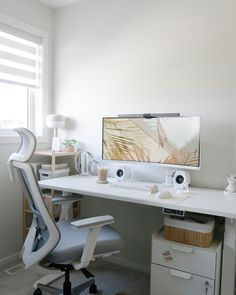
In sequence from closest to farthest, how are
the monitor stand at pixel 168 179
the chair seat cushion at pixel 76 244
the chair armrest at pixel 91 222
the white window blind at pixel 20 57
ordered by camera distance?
the chair armrest at pixel 91 222
the chair seat cushion at pixel 76 244
the monitor stand at pixel 168 179
the white window blind at pixel 20 57

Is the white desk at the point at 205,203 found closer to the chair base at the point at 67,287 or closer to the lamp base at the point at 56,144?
the chair base at the point at 67,287

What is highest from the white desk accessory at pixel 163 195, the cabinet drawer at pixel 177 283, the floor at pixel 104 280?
the white desk accessory at pixel 163 195

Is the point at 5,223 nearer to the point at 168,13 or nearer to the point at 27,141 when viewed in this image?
the point at 27,141

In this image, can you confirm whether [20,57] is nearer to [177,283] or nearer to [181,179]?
[181,179]

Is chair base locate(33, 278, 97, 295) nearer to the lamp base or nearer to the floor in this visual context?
the floor

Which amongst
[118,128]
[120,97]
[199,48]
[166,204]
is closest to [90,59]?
[120,97]

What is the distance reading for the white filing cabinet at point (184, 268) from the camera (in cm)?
164

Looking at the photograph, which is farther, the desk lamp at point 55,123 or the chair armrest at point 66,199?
the desk lamp at point 55,123

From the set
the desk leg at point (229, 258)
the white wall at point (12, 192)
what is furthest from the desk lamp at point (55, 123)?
the desk leg at point (229, 258)

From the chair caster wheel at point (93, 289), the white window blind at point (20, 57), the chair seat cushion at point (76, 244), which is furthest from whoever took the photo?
the white window blind at point (20, 57)

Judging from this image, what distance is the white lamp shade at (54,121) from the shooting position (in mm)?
2725

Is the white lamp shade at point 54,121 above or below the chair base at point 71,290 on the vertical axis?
above

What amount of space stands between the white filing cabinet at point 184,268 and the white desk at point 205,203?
0.20ft

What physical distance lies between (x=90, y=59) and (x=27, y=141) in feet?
4.52
